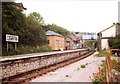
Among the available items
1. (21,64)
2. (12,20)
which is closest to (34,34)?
(12,20)

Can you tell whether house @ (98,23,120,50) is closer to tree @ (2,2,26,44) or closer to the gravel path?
tree @ (2,2,26,44)

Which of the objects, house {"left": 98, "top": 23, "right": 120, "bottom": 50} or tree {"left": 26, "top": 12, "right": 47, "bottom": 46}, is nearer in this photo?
tree {"left": 26, "top": 12, "right": 47, "bottom": 46}

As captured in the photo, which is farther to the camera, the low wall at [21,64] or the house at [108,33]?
the house at [108,33]

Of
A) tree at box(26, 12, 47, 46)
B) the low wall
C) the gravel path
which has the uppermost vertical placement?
tree at box(26, 12, 47, 46)

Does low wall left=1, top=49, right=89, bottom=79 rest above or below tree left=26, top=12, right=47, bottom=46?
below

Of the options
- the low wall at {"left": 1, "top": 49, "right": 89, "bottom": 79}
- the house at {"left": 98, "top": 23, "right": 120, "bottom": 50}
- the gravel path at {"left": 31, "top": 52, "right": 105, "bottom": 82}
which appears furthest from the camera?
the house at {"left": 98, "top": 23, "right": 120, "bottom": 50}

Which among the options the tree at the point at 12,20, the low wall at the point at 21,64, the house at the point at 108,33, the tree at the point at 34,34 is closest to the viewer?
the low wall at the point at 21,64

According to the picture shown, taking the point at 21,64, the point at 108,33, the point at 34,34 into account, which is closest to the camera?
the point at 21,64

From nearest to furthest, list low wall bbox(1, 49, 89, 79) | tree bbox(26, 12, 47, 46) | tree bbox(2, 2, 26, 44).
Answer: low wall bbox(1, 49, 89, 79), tree bbox(2, 2, 26, 44), tree bbox(26, 12, 47, 46)

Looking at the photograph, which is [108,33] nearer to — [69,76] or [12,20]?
[12,20]

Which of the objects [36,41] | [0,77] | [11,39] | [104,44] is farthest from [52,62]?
[104,44]

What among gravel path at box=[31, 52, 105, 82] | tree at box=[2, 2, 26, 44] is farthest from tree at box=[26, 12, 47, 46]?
gravel path at box=[31, 52, 105, 82]

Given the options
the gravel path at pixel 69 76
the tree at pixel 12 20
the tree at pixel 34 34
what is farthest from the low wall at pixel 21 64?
the tree at pixel 34 34

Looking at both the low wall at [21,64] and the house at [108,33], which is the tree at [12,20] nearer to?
the low wall at [21,64]
